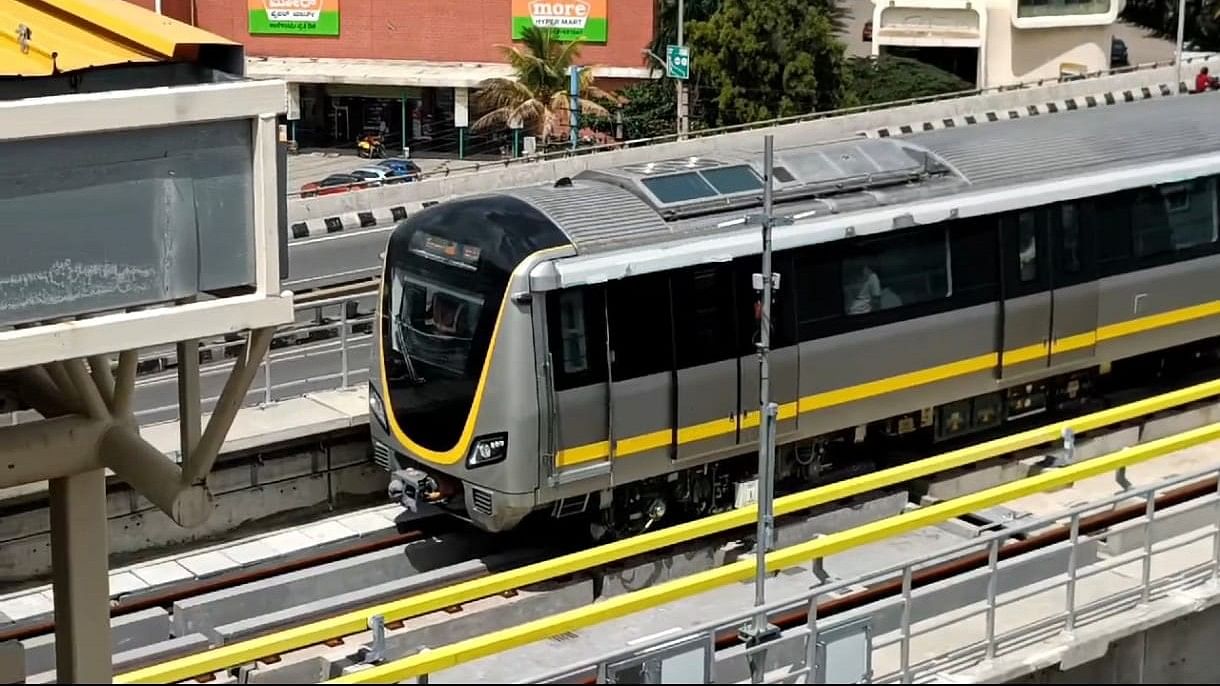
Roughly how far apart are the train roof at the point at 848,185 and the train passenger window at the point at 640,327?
6.1 inches

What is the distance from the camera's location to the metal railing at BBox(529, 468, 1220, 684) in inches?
371

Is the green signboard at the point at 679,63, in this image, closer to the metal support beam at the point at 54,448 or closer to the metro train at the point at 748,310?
the metro train at the point at 748,310

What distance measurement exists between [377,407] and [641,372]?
7.94 ft

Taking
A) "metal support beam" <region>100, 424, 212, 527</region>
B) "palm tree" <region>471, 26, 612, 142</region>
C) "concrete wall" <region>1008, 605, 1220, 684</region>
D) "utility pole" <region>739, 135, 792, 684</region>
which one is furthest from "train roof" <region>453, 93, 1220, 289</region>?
"palm tree" <region>471, 26, 612, 142</region>

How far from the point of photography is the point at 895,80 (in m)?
50.0

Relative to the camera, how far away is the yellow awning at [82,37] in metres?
9.28

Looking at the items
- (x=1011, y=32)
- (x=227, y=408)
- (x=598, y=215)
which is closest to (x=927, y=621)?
(x=598, y=215)

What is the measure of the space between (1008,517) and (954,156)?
3.75 m

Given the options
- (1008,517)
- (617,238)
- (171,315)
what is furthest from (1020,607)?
(171,315)

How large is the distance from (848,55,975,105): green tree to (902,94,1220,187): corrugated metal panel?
28.6 metres

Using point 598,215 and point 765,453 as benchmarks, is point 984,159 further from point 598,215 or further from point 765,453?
point 765,453

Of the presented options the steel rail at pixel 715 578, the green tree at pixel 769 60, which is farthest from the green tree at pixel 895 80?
the steel rail at pixel 715 578

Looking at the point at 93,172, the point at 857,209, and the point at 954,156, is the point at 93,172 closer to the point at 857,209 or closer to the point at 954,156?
the point at 857,209

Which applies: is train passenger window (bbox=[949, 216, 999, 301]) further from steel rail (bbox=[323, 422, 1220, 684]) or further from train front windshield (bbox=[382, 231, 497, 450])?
train front windshield (bbox=[382, 231, 497, 450])
